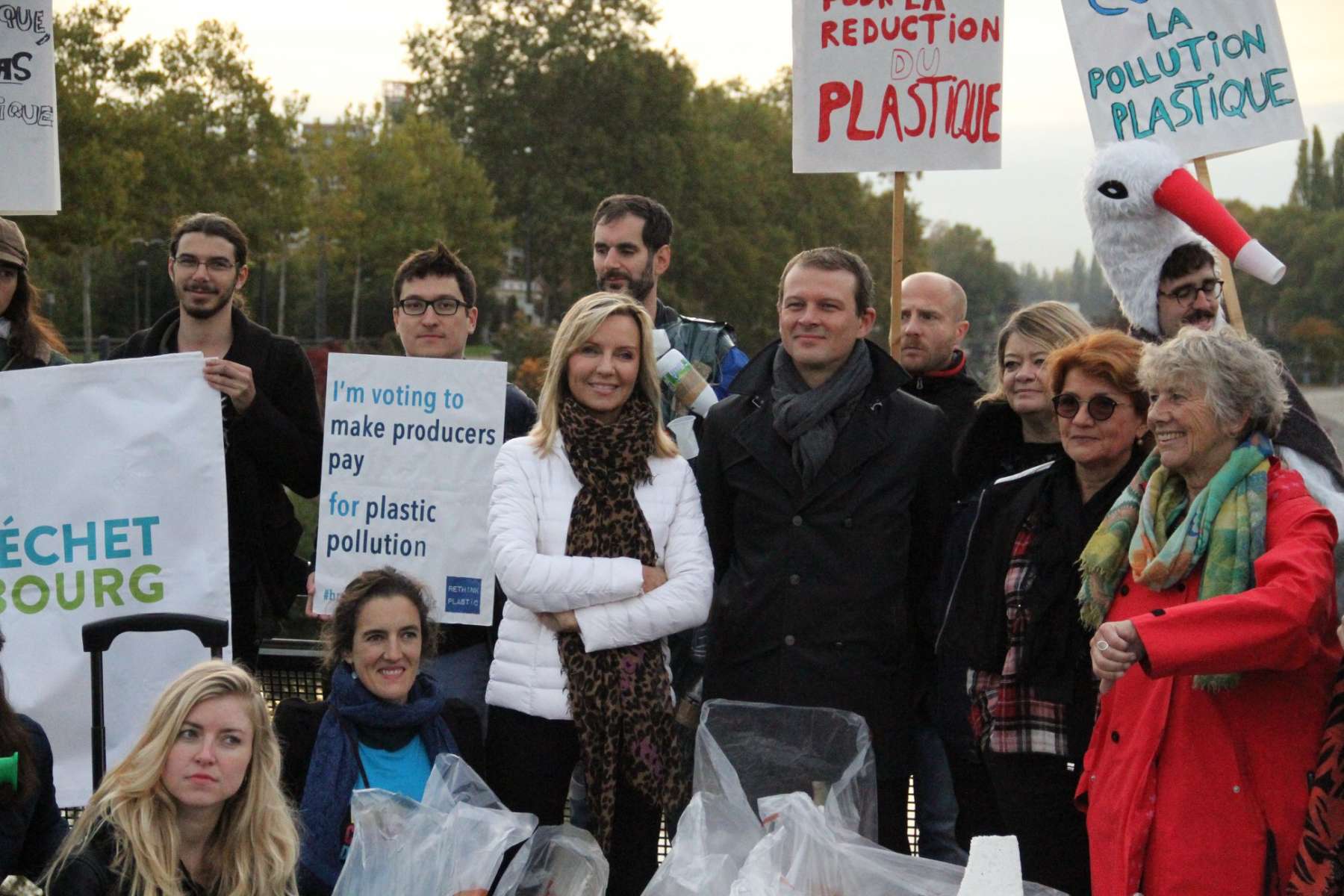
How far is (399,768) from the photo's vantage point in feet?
13.0

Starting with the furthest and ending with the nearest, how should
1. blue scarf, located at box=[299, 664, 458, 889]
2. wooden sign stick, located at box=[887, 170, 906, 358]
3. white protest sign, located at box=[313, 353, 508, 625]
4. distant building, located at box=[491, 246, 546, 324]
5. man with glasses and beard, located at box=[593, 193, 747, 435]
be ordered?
distant building, located at box=[491, 246, 546, 324], man with glasses and beard, located at box=[593, 193, 747, 435], wooden sign stick, located at box=[887, 170, 906, 358], white protest sign, located at box=[313, 353, 508, 625], blue scarf, located at box=[299, 664, 458, 889]

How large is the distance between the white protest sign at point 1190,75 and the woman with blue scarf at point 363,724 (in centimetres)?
279

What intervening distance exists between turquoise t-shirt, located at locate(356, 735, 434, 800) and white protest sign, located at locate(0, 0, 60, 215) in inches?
103

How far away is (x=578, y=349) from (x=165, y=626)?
1263 millimetres

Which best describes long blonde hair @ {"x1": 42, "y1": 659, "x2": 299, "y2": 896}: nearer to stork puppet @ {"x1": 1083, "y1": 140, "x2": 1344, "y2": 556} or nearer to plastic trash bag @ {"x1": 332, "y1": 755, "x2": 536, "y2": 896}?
plastic trash bag @ {"x1": 332, "y1": 755, "x2": 536, "y2": 896}

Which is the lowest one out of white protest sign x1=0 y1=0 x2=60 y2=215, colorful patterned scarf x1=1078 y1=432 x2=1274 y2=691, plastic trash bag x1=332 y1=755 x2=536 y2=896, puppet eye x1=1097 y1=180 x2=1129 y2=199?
plastic trash bag x1=332 y1=755 x2=536 y2=896

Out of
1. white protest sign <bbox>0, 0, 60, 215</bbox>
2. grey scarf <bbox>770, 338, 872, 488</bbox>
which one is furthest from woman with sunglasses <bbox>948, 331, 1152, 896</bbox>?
white protest sign <bbox>0, 0, 60, 215</bbox>

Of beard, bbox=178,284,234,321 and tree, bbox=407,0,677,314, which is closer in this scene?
beard, bbox=178,284,234,321

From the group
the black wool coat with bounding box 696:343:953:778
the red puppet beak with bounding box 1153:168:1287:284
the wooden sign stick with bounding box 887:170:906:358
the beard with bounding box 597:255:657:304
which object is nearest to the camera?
the black wool coat with bounding box 696:343:953:778

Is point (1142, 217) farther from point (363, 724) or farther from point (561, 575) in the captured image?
point (363, 724)

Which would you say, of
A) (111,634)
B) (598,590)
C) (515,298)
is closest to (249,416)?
(111,634)

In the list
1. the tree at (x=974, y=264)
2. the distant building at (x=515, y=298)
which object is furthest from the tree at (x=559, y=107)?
the tree at (x=974, y=264)

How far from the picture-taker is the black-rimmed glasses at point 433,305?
493cm

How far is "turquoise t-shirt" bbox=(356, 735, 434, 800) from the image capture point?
12.8 ft
